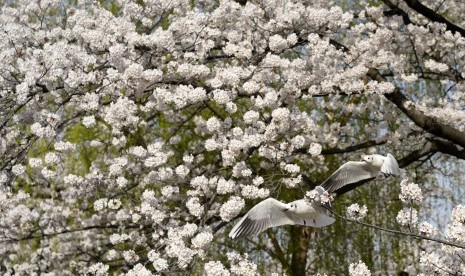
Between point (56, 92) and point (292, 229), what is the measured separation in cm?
503

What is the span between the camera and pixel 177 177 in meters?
5.45

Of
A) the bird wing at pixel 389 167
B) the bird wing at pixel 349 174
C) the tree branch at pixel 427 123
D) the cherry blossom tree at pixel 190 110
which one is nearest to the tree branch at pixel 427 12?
the cherry blossom tree at pixel 190 110

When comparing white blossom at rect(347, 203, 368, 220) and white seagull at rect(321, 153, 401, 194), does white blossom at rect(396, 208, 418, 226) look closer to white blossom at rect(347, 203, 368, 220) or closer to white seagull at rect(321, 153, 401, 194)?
white blossom at rect(347, 203, 368, 220)

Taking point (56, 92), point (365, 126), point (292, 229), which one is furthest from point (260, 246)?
point (56, 92)

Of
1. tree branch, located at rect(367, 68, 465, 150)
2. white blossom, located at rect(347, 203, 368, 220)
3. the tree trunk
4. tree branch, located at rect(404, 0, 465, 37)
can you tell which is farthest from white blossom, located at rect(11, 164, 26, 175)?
the tree trunk

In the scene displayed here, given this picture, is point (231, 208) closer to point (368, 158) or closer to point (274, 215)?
point (274, 215)

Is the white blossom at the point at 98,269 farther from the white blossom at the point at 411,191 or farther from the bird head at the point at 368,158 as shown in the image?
the white blossom at the point at 411,191

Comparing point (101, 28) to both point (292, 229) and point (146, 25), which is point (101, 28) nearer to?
point (146, 25)

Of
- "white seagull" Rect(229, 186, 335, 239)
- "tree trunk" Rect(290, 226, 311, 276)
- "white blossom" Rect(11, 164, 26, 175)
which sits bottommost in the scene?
"tree trunk" Rect(290, 226, 311, 276)

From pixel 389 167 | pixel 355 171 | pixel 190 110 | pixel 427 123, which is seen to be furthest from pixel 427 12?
pixel 389 167

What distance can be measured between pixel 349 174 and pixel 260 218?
97 centimetres

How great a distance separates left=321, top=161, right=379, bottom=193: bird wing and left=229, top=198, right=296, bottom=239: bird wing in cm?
68

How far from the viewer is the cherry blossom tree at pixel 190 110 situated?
4559 millimetres

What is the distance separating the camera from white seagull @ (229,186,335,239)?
400 cm
